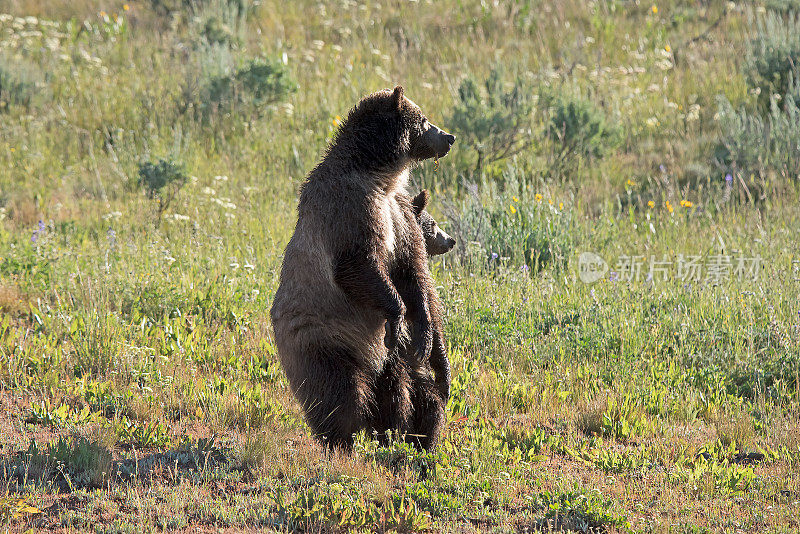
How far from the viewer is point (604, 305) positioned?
Answer: 6797mm

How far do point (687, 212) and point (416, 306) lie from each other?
16.4ft

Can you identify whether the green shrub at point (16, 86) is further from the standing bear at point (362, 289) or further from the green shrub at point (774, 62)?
the green shrub at point (774, 62)

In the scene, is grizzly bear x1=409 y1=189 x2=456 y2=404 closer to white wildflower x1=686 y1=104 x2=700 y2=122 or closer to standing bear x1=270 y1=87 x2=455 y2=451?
standing bear x1=270 y1=87 x2=455 y2=451

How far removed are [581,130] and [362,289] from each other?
6.47 metres

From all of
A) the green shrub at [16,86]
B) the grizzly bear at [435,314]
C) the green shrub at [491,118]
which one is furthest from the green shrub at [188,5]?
the grizzly bear at [435,314]

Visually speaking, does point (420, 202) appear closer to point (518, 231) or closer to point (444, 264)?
point (444, 264)

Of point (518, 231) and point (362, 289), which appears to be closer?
point (362, 289)

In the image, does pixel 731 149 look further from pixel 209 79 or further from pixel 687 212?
pixel 209 79

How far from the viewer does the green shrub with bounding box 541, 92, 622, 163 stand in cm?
1016

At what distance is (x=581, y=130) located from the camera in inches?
400

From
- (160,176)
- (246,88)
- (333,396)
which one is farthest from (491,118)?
(333,396)

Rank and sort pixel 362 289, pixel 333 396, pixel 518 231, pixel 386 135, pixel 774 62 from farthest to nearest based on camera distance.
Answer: pixel 774 62
pixel 518 231
pixel 386 135
pixel 333 396
pixel 362 289

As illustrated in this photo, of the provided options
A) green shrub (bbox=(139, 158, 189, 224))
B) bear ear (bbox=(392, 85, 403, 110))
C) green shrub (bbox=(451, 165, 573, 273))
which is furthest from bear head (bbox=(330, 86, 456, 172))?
green shrub (bbox=(139, 158, 189, 224))

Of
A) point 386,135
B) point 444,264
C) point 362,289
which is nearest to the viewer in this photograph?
point 362,289
